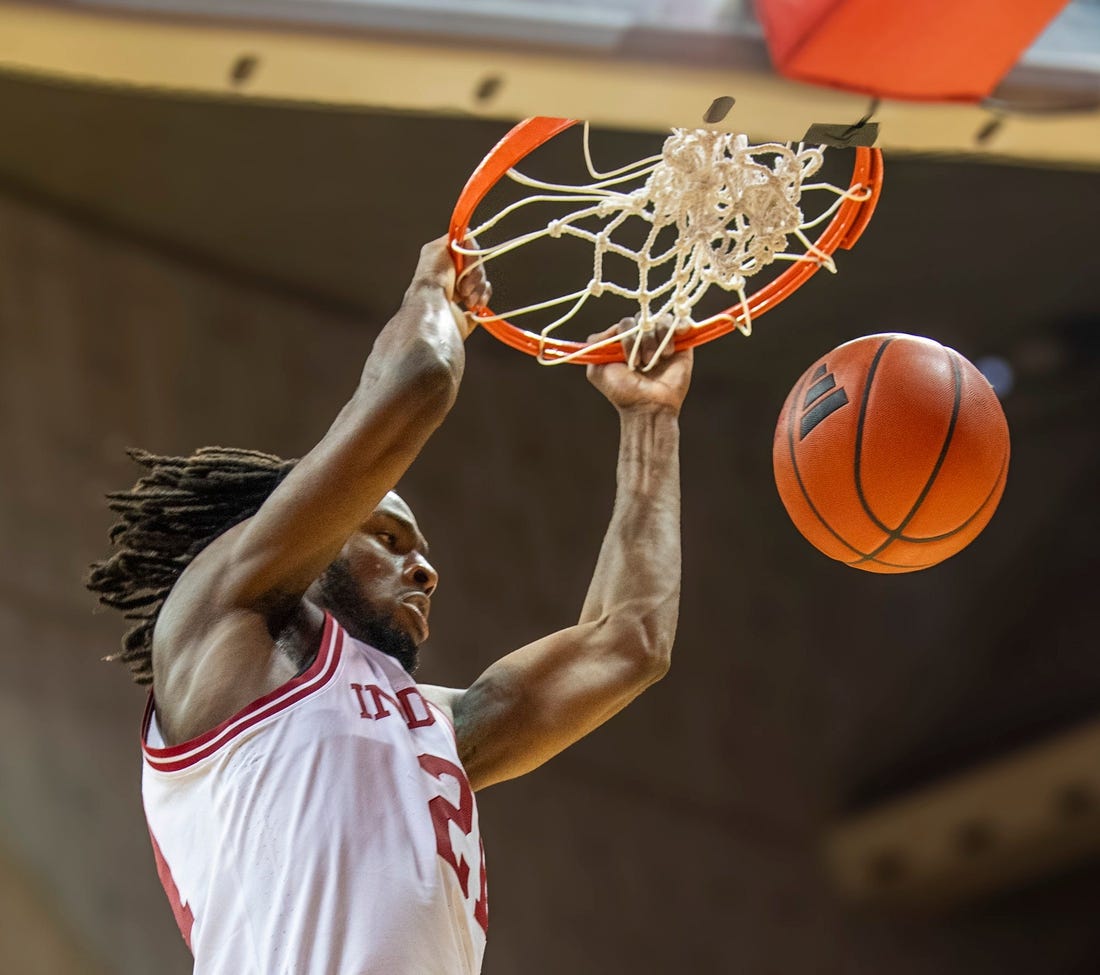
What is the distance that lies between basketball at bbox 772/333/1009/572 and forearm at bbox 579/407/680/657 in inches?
10.4

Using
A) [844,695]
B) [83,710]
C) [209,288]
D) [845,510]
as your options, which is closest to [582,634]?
[845,510]

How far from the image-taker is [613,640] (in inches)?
105

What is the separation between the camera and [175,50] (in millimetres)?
1611

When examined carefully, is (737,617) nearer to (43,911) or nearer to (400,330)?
(43,911)

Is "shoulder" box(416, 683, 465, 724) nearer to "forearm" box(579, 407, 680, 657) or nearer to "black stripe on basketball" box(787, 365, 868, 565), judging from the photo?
"forearm" box(579, 407, 680, 657)

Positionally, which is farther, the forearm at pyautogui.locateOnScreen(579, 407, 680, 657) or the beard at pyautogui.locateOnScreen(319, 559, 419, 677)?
the forearm at pyautogui.locateOnScreen(579, 407, 680, 657)

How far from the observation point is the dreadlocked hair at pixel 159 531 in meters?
2.54

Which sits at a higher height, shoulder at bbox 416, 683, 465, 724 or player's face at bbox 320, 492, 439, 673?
player's face at bbox 320, 492, 439, 673

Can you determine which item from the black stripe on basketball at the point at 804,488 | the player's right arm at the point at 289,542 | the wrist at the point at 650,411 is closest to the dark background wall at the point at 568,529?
the wrist at the point at 650,411

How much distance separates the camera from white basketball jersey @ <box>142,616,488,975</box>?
2.02 metres

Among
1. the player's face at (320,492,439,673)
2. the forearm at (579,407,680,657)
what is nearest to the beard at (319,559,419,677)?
the player's face at (320,492,439,673)

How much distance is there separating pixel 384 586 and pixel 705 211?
32.4 inches

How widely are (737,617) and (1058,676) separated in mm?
1445

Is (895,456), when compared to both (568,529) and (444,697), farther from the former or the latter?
(568,529)
